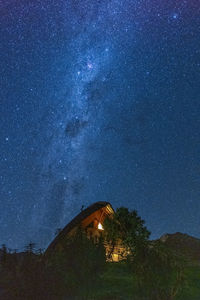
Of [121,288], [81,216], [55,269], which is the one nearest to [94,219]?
[81,216]

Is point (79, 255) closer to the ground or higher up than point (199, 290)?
higher up

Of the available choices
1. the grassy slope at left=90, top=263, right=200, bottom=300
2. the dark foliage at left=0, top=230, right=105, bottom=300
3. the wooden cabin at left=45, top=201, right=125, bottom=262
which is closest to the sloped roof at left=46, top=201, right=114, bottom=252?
the wooden cabin at left=45, top=201, right=125, bottom=262

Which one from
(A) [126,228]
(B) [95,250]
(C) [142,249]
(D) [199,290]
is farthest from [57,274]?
(A) [126,228]

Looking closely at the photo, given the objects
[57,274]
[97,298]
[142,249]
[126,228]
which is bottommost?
[97,298]

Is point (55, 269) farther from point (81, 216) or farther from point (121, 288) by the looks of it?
point (81, 216)

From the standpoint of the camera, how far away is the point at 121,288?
18.6 metres

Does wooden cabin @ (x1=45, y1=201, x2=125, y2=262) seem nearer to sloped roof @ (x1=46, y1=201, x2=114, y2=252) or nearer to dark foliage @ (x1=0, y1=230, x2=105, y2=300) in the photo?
sloped roof @ (x1=46, y1=201, x2=114, y2=252)

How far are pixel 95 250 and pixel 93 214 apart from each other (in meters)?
20.6

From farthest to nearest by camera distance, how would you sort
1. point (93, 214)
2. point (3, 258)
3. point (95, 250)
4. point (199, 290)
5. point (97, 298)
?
point (93, 214) → point (199, 290) → point (97, 298) → point (95, 250) → point (3, 258)

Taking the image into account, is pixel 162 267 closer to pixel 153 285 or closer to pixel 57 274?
pixel 153 285

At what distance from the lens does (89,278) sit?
546 inches

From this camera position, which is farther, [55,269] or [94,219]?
[94,219]

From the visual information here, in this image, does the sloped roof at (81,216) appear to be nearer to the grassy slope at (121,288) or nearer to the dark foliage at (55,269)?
the grassy slope at (121,288)

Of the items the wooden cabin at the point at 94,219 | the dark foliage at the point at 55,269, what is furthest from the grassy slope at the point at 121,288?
the wooden cabin at the point at 94,219
